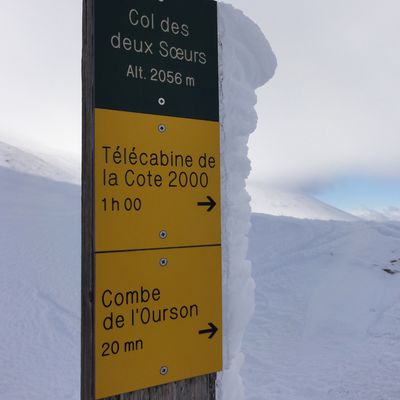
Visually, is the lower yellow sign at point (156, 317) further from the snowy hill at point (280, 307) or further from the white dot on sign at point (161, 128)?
the snowy hill at point (280, 307)

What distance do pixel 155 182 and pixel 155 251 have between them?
338 mm

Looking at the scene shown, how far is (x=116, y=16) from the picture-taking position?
2.07 metres

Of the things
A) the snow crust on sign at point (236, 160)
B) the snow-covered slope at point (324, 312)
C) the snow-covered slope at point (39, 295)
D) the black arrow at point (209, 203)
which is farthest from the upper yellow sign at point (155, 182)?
the snow-covered slope at point (39, 295)

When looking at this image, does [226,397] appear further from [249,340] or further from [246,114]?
[249,340]

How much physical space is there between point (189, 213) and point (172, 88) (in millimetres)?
652

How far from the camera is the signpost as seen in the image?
77.5 inches

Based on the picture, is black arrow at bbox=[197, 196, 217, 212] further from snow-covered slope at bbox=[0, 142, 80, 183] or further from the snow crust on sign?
snow-covered slope at bbox=[0, 142, 80, 183]

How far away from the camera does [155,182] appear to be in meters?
2.10

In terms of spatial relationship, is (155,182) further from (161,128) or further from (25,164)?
(25,164)

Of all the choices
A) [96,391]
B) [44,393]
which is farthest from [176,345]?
Answer: [44,393]

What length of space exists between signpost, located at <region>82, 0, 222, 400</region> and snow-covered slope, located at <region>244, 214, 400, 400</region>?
11.8ft

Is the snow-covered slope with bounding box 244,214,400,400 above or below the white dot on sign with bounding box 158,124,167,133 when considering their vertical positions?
below

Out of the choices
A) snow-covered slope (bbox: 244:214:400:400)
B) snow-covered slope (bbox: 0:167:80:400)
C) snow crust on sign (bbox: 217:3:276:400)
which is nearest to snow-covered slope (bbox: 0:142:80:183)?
snow-covered slope (bbox: 0:167:80:400)

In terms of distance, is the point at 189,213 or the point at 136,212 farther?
the point at 189,213
